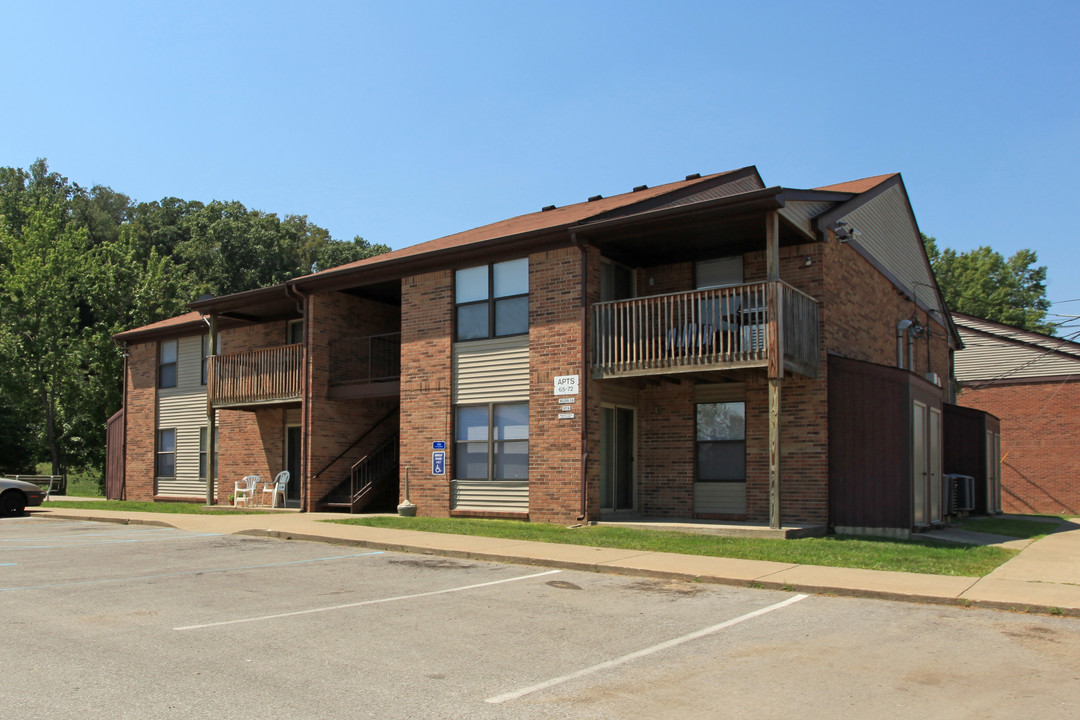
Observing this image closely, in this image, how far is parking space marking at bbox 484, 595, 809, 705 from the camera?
19.5 feet

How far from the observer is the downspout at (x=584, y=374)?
1666 centimetres

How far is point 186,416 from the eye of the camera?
1096 inches

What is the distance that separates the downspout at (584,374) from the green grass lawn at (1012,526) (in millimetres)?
7992

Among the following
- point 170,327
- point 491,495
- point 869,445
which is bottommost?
point 491,495

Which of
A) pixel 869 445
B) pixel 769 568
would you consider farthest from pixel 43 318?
pixel 769 568

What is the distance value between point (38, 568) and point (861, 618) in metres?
10.0

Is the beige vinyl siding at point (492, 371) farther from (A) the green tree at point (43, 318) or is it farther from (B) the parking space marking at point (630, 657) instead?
(A) the green tree at point (43, 318)

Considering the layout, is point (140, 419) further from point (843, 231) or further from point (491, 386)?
point (843, 231)

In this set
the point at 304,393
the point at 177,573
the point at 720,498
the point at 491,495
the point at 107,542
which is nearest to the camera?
the point at 177,573

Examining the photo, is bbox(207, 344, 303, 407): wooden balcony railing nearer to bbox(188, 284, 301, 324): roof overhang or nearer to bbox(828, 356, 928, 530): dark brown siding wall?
bbox(188, 284, 301, 324): roof overhang

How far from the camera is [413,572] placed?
11688mm

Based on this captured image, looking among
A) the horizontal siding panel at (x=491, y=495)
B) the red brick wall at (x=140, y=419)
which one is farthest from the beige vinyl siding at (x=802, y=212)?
the red brick wall at (x=140, y=419)

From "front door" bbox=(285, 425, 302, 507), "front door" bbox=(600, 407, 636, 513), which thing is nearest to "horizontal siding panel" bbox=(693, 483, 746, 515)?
"front door" bbox=(600, 407, 636, 513)

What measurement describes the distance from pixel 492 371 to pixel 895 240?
10.5m
